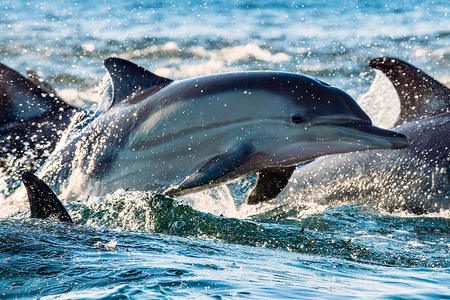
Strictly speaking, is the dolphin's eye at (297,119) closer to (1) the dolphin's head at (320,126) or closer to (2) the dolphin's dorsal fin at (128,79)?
(1) the dolphin's head at (320,126)

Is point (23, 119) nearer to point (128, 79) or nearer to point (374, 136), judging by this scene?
point (128, 79)

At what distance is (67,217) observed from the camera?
6.59 meters

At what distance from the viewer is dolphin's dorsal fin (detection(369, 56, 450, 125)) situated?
10273 millimetres

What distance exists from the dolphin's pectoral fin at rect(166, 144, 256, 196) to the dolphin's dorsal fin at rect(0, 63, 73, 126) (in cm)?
297

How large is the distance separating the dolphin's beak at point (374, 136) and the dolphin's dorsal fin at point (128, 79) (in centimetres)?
166

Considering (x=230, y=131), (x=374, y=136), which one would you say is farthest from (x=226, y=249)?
(x=374, y=136)

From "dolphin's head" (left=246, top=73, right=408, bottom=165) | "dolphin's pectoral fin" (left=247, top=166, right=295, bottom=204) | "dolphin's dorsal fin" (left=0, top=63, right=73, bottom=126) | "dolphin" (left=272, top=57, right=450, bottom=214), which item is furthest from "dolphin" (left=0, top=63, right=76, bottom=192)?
"dolphin's head" (left=246, top=73, right=408, bottom=165)

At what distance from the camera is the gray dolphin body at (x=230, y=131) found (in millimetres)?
7859

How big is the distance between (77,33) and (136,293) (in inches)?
988

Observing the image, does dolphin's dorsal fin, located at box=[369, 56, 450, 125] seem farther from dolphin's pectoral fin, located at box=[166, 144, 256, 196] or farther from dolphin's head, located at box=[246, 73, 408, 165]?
dolphin's pectoral fin, located at box=[166, 144, 256, 196]

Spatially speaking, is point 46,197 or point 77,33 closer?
point 46,197

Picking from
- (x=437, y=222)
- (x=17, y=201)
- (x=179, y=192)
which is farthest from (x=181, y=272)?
(x=437, y=222)

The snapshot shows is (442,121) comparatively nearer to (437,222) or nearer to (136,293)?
(437,222)

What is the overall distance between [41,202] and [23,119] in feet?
13.0
